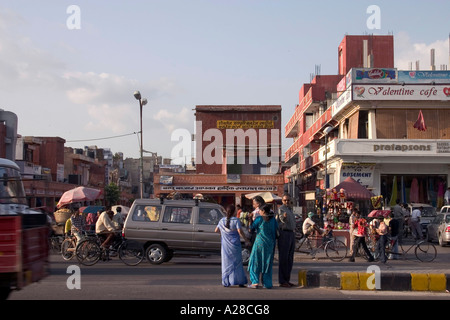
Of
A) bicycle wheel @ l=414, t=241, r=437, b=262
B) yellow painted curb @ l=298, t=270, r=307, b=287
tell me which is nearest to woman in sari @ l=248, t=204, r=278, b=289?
yellow painted curb @ l=298, t=270, r=307, b=287

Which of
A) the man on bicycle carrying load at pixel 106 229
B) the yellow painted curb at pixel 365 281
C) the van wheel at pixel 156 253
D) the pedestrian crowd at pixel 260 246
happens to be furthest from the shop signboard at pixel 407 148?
the yellow painted curb at pixel 365 281

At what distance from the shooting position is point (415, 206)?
31.6 m

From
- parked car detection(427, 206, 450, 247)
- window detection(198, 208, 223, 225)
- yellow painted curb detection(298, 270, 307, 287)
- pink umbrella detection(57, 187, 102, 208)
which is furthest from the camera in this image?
pink umbrella detection(57, 187, 102, 208)

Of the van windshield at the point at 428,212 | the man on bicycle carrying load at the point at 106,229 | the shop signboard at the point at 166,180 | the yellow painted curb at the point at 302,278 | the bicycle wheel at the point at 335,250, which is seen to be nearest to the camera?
the yellow painted curb at the point at 302,278

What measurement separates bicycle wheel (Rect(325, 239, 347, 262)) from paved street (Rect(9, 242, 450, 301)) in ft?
5.13

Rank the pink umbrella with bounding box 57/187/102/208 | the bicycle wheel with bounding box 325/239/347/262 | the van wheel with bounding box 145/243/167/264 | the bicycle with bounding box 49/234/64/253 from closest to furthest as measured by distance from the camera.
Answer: the van wheel with bounding box 145/243/167/264 < the bicycle wheel with bounding box 325/239/347/262 < the bicycle with bounding box 49/234/64/253 < the pink umbrella with bounding box 57/187/102/208

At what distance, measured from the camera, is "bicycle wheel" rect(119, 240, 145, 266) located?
16.3m

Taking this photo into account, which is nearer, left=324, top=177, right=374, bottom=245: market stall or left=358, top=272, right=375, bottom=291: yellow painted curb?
left=358, top=272, right=375, bottom=291: yellow painted curb

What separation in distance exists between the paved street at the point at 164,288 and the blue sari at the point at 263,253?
0.99 feet

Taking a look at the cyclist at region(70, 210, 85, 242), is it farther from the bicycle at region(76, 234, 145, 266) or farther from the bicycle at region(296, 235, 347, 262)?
the bicycle at region(296, 235, 347, 262)

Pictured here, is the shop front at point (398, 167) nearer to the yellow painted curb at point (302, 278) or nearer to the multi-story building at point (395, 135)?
the multi-story building at point (395, 135)

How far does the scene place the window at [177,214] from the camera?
54.4 feet

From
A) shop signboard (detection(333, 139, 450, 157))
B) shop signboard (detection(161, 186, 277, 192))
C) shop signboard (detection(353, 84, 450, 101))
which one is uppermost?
shop signboard (detection(353, 84, 450, 101))
